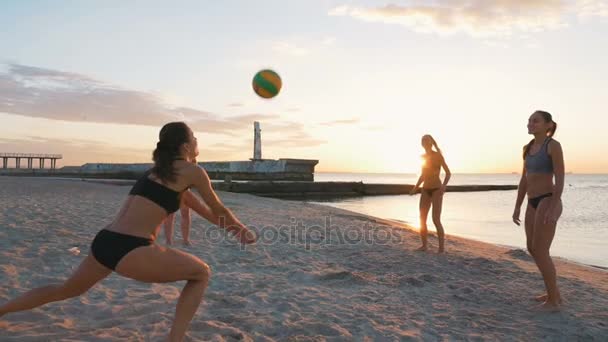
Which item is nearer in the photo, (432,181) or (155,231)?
(155,231)

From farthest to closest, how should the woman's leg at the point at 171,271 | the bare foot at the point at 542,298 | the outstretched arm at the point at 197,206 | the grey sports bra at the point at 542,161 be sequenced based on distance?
1. the bare foot at the point at 542,298
2. the grey sports bra at the point at 542,161
3. the outstretched arm at the point at 197,206
4. the woman's leg at the point at 171,271

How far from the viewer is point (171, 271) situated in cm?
261

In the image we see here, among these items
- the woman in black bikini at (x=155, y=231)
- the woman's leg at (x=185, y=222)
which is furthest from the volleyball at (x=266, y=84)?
the woman in black bikini at (x=155, y=231)

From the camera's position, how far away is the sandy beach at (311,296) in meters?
A: 3.72

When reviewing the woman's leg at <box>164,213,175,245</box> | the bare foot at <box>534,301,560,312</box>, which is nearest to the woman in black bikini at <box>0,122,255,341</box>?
the bare foot at <box>534,301,560,312</box>

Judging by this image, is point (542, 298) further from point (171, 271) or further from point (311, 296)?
point (171, 271)

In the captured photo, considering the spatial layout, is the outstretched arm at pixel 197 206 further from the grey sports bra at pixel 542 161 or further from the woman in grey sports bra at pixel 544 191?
the grey sports bra at pixel 542 161

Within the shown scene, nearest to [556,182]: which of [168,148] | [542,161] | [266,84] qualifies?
[542,161]

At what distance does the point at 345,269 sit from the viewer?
20.4 ft

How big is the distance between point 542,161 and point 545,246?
0.87 m

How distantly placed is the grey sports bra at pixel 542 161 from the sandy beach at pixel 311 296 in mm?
1497

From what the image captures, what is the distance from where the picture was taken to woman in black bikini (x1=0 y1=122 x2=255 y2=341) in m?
2.55

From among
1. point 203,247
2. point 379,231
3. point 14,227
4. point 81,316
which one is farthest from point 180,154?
point 379,231

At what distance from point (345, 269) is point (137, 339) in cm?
340
